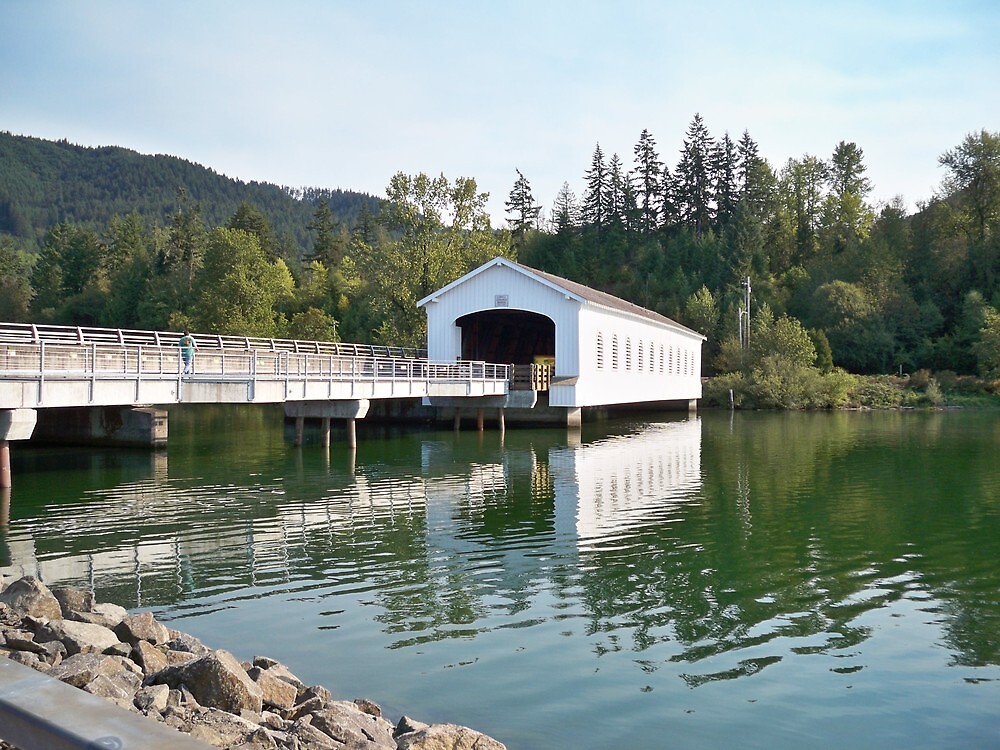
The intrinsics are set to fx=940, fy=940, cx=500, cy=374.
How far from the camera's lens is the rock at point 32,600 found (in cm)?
905

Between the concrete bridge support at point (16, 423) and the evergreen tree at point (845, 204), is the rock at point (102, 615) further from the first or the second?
the evergreen tree at point (845, 204)

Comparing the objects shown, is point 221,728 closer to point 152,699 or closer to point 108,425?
point 152,699

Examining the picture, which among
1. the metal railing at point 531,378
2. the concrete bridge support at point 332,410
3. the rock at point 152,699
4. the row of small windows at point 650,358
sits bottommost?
the rock at point 152,699

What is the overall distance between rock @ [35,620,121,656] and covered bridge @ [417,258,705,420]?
2871cm

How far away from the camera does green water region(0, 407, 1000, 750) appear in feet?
26.2

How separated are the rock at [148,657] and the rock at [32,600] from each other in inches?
53.9

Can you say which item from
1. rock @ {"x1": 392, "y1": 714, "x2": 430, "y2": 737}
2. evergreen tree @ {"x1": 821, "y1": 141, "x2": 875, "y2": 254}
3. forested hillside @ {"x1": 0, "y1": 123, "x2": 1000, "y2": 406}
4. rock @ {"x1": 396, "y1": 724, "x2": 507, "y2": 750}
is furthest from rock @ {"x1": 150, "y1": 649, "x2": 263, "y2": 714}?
evergreen tree @ {"x1": 821, "y1": 141, "x2": 875, "y2": 254}

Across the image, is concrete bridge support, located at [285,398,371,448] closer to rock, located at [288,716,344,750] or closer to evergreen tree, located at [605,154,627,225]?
rock, located at [288,716,344,750]

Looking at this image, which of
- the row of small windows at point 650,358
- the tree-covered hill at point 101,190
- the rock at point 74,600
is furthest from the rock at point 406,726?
the tree-covered hill at point 101,190

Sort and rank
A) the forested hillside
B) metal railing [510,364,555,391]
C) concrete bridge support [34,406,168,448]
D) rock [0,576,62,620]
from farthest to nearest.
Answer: the forested hillside < metal railing [510,364,555,391] < concrete bridge support [34,406,168,448] < rock [0,576,62,620]

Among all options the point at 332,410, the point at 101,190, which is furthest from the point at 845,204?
the point at 101,190

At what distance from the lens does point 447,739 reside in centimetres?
667

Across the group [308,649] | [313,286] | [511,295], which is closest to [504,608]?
[308,649]

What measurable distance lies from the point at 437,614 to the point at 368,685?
7.57 ft
